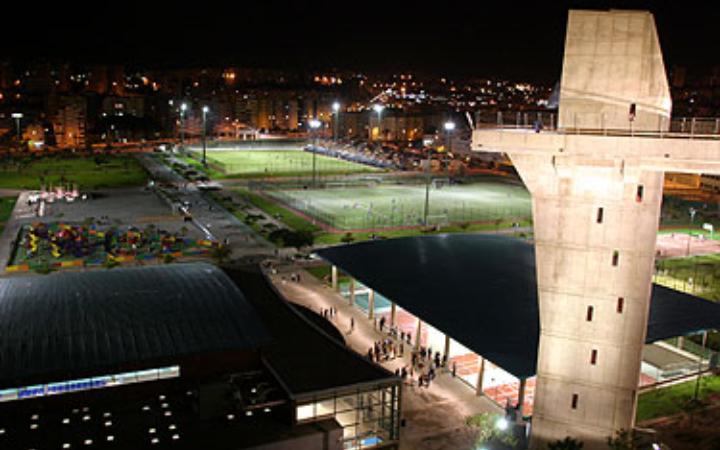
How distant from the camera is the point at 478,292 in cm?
4447

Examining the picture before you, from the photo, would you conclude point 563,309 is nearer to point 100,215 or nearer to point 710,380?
point 710,380

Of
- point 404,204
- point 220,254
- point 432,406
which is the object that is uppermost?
point 404,204

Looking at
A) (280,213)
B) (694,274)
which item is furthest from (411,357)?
(280,213)

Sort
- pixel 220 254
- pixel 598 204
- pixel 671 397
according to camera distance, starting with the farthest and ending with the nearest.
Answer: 1. pixel 220 254
2. pixel 671 397
3. pixel 598 204

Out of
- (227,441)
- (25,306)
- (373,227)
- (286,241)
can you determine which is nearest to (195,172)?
(373,227)

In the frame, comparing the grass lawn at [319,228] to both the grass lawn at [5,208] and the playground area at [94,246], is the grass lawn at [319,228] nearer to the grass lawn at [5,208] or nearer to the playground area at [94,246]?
the playground area at [94,246]

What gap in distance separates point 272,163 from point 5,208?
66282 millimetres

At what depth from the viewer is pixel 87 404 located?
2911 centimetres

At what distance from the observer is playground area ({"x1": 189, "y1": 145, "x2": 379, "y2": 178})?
132m

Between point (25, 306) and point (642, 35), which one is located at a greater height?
point (642, 35)

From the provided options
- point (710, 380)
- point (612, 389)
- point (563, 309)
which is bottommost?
point (710, 380)

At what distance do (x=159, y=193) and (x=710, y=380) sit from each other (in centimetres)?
8357

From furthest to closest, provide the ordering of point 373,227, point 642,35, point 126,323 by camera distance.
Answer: point 373,227, point 126,323, point 642,35

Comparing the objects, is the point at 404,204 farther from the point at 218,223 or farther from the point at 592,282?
the point at 592,282
